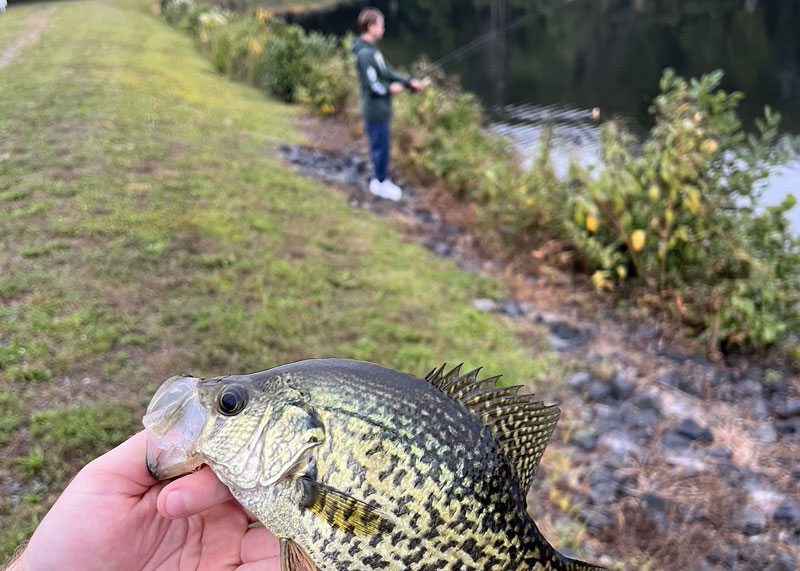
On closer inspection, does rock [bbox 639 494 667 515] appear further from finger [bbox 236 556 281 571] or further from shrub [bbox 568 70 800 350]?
finger [bbox 236 556 281 571]

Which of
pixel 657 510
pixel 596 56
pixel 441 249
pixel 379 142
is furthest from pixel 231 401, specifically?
pixel 596 56

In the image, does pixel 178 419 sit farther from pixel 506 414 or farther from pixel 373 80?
pixel 373 80

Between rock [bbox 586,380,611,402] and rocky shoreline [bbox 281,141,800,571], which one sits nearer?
rocky shoreline [bbox 281,141,800,571]

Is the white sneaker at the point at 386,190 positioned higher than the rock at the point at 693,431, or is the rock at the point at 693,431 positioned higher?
the white sneaker at the point at 386,190

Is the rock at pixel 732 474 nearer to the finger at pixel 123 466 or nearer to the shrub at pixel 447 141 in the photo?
the finger at pixel 123 466

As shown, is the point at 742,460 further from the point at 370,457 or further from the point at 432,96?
the point at 432,96

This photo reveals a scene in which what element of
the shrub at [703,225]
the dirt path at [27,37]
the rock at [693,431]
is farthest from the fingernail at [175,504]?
the dirt path at [27,37]

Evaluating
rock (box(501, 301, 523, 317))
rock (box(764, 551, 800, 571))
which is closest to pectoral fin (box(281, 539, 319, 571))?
rock (box(764, 551, 800, 571))

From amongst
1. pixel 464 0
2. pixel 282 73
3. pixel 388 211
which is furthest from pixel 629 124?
pixel 464 0
